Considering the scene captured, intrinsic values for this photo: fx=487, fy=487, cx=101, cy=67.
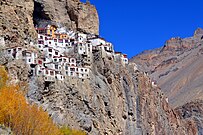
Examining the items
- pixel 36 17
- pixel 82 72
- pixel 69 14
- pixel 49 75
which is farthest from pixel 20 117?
pixel 69 14

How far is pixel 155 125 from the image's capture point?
77.4 m

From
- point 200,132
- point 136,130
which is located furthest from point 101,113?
point 200,132

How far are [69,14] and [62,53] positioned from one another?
14.8 meters

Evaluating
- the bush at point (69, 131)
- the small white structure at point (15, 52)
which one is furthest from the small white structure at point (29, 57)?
the bush at point (69, 131)

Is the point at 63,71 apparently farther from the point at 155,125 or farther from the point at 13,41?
the point at 155,125

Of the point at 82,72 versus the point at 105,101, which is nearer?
the point at 82,72

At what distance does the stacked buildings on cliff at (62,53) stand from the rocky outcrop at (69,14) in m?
2.41

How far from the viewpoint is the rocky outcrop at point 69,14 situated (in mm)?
74500

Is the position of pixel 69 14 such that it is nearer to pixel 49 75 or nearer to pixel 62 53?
pixel 62 53

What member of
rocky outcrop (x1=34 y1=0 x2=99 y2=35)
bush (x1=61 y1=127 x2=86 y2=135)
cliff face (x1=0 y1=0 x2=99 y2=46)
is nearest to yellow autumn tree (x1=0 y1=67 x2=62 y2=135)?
bush (x1=61 y1=127 x2=86 y2=135)

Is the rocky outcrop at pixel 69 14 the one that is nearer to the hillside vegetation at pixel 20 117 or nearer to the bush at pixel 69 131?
the bush at pixel 69 131

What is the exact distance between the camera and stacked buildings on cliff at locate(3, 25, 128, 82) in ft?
187

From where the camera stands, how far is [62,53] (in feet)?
216

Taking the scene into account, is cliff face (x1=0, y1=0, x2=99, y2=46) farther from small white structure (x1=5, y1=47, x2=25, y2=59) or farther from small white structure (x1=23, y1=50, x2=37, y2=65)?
small white structure (x1=23, y1=50, x2=37, y2=65)
